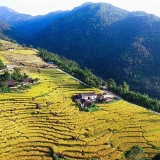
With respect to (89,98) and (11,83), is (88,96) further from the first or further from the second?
(11,83)

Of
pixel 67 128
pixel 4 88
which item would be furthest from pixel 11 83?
pixel 67 128

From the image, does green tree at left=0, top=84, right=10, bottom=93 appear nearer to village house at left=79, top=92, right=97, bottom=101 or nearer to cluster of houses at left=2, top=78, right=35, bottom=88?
cluster of houses at left=2, top=78, right=35, bottom=88

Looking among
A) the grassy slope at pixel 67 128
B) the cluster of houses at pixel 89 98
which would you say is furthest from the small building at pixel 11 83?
the cluster of houses at pixel 89 98

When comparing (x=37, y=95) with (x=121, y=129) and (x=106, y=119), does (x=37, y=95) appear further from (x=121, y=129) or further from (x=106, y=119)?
(x=121, y=129)

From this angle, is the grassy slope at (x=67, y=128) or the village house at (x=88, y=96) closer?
the grassy slope at (x=67, y=128)

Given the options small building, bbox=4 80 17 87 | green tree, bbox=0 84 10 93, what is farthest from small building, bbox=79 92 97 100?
small building, bbox=4 80 17 87

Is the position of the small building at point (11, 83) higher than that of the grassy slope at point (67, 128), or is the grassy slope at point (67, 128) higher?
the small building at point (11, 83)

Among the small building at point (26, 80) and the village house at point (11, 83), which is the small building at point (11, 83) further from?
the small building at point (26, 80)

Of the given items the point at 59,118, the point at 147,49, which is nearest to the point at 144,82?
the point at 147,49

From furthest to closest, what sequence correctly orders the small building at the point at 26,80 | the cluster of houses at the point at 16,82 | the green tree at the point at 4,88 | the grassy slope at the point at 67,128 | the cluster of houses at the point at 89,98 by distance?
the small building at the point at 26,80
the cluster of houses at the point at 16,82
the green tree at the point at 4,88
the cluster of houses at the point at 89,98
the grassy slope at the point at 67,128
